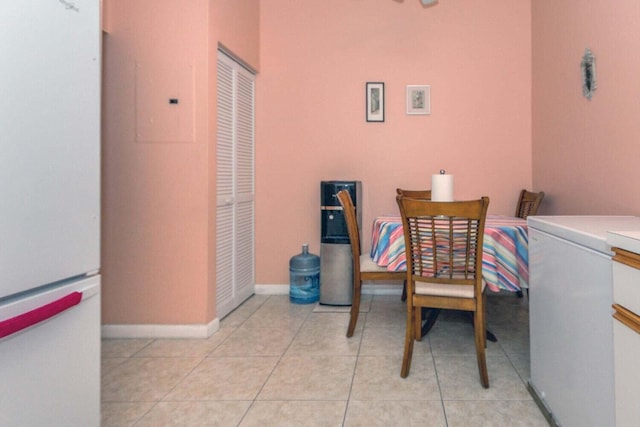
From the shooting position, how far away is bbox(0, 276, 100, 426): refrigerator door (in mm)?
893

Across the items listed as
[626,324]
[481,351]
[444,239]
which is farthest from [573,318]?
[444,239]

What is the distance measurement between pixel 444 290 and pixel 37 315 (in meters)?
1.73

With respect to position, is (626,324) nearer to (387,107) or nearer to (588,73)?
(588,73)

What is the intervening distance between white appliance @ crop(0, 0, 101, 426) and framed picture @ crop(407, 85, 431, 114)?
3045mm

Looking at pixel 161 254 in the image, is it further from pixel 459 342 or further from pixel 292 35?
pixel 292 35

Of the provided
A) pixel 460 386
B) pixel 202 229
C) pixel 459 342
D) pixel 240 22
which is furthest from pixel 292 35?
pixel 460 386

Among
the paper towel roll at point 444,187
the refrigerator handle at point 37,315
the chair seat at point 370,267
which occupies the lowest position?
the chair seat at point 370,267

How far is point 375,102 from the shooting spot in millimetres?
3795

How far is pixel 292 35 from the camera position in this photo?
3859 mm

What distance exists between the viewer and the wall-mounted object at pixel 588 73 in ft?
8.30

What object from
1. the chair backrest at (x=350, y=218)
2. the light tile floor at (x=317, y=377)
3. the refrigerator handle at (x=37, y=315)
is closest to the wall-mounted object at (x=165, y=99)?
the chair backrest at (x=350, y=218)

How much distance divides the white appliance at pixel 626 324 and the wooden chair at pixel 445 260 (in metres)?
0.80

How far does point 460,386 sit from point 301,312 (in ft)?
5.11

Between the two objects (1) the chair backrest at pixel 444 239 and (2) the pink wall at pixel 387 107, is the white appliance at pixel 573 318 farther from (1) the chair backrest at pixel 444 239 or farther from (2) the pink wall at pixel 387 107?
(2) the pink wall at pixel 387 107
